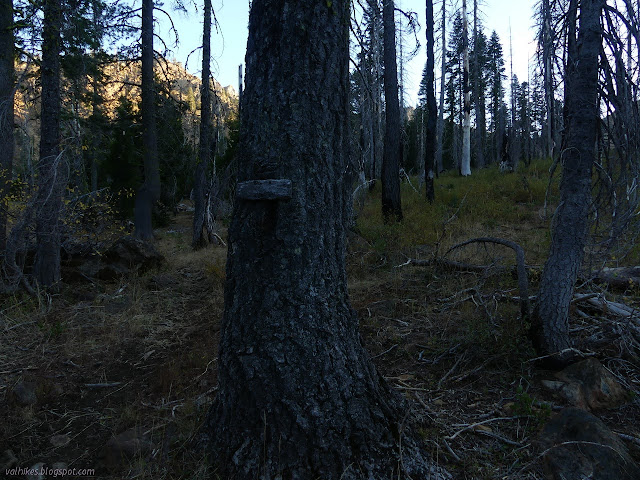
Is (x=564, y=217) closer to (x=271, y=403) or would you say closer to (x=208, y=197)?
(x=271, y=403)

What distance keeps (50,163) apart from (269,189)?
5588 millimetres

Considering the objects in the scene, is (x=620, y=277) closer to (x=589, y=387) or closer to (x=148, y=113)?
(x=589, y=387)

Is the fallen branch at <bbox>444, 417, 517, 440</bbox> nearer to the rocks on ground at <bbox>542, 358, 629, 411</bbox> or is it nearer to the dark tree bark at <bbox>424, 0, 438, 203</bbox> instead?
the rocks on ground at <bbox>542, 358, 629, 411</bbox>

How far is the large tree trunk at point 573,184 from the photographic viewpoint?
3.02 m

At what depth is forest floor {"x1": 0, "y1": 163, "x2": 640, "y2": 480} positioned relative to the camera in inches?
96.5

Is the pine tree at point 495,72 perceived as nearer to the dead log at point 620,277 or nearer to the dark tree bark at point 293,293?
the dead log at point 620,277

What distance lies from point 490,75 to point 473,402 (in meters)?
38.6

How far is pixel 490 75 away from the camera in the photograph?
34.9 m

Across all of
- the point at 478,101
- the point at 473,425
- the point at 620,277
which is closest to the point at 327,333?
the point at 473,425

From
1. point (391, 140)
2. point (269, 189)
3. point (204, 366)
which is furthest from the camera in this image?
point (391, 140)

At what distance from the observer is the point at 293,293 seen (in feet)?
7.02

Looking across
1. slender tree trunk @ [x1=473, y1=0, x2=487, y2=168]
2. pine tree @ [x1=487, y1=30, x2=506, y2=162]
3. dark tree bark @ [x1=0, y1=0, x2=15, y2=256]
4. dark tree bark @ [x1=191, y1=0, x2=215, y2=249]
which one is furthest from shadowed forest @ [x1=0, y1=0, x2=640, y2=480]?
pine tree @ [x1=487, y1=30, x2=506, y2=162]

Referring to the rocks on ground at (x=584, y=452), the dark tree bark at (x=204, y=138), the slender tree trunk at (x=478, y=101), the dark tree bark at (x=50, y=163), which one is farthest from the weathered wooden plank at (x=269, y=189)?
the slender tree trunk at (x=478, y=101)

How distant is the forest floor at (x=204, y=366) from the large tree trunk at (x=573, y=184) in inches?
12.6
